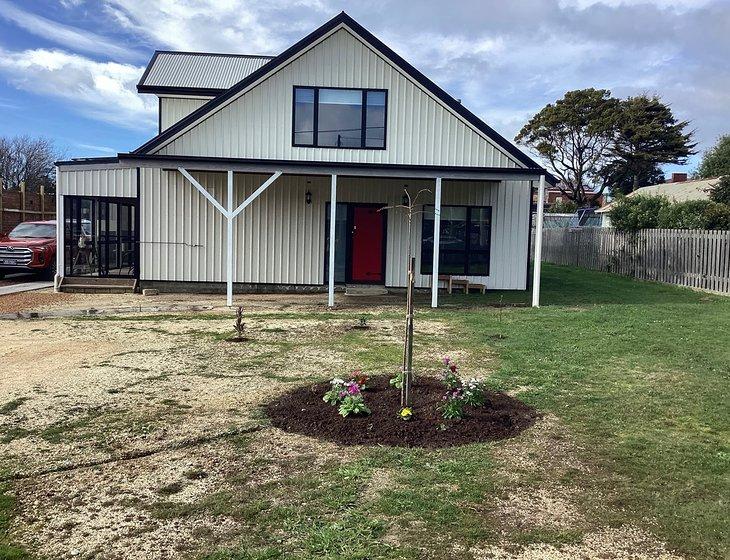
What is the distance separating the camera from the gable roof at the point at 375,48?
14.4 meters

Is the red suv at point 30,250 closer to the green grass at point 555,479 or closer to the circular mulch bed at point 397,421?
the green grass at point 555,479

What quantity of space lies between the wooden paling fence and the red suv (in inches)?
758

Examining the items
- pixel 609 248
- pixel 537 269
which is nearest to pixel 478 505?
pixel 537 269

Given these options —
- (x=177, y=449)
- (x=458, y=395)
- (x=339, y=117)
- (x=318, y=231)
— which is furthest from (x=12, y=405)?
(x=318, y=231)

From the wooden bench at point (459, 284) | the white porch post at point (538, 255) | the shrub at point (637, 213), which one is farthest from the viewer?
the shrub at point (637, 213)

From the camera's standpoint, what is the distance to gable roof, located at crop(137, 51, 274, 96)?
17.9m

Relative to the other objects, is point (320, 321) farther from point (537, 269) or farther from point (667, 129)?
point (667, 129)

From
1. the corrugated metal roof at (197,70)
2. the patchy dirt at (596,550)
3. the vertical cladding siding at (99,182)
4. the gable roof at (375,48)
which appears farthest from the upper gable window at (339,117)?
the patchy dirt at (596,550)

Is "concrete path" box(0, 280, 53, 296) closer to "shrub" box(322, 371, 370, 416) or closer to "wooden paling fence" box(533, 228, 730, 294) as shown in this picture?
"shrub" box(322, 371, 370, 416)

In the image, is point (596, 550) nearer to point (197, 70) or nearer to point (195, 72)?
point (195, 72)

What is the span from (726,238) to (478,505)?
15716 mm

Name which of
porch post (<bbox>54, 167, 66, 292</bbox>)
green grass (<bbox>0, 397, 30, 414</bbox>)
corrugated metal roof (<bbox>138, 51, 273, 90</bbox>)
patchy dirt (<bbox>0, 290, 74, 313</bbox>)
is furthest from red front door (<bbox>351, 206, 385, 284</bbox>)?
green grass (<bbox>0, 397, 30, 414</bbox>)

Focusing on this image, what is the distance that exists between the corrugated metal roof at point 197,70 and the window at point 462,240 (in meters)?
7.55

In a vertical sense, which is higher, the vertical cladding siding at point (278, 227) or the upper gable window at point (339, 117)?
the upper gable window at point (339, 117)
